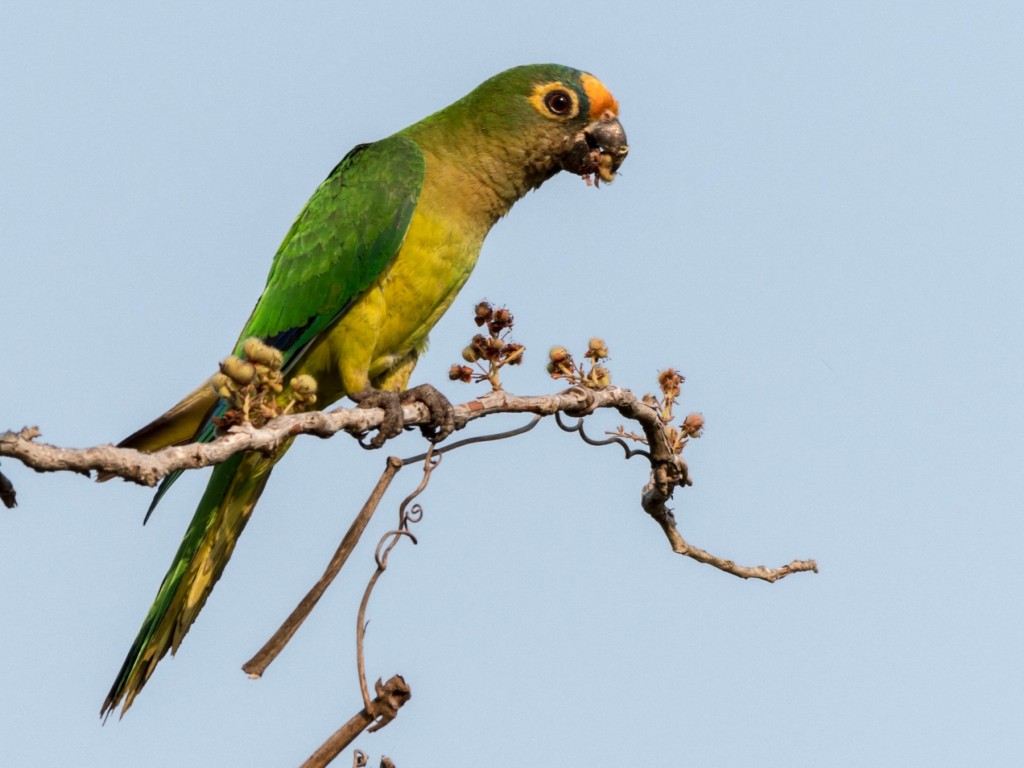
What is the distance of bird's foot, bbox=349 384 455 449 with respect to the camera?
196 inches

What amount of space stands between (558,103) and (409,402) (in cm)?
192

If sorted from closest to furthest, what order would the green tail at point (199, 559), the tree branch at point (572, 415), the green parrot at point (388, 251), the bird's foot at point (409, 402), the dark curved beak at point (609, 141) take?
the tree branch at point (572, 415) < the bird's foot at point (409, 402) < the green tail at point (199, 559) < the green parrot at point (388, 251) < the dark curved beak at point (609, 141)

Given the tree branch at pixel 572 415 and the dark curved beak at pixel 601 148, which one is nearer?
the tree branch at pixel 572 415

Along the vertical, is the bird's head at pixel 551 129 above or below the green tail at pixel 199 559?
above

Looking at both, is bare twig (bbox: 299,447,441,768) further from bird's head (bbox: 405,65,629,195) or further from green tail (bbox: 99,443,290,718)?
bird's head (bbox: 405,65,629,195)

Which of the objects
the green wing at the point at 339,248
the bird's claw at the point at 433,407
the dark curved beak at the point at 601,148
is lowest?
the bird's claw at the point at 433,407

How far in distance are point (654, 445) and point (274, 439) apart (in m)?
1.83

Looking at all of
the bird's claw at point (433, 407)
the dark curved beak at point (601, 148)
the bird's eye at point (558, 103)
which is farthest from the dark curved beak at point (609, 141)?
the bird's claw at point (433, 407)

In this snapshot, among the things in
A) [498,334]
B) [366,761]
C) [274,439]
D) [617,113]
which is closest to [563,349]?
[498,334]

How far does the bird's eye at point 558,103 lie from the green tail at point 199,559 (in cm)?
227

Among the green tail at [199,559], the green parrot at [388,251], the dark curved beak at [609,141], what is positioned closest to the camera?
the green tail at [199,559]

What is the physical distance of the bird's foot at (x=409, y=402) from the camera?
4.98 metres

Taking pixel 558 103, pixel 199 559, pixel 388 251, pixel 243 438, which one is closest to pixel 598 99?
pixel 558 103

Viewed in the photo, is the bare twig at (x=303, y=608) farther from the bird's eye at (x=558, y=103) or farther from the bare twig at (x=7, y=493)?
the bird's eye at (x=558, y=103)
